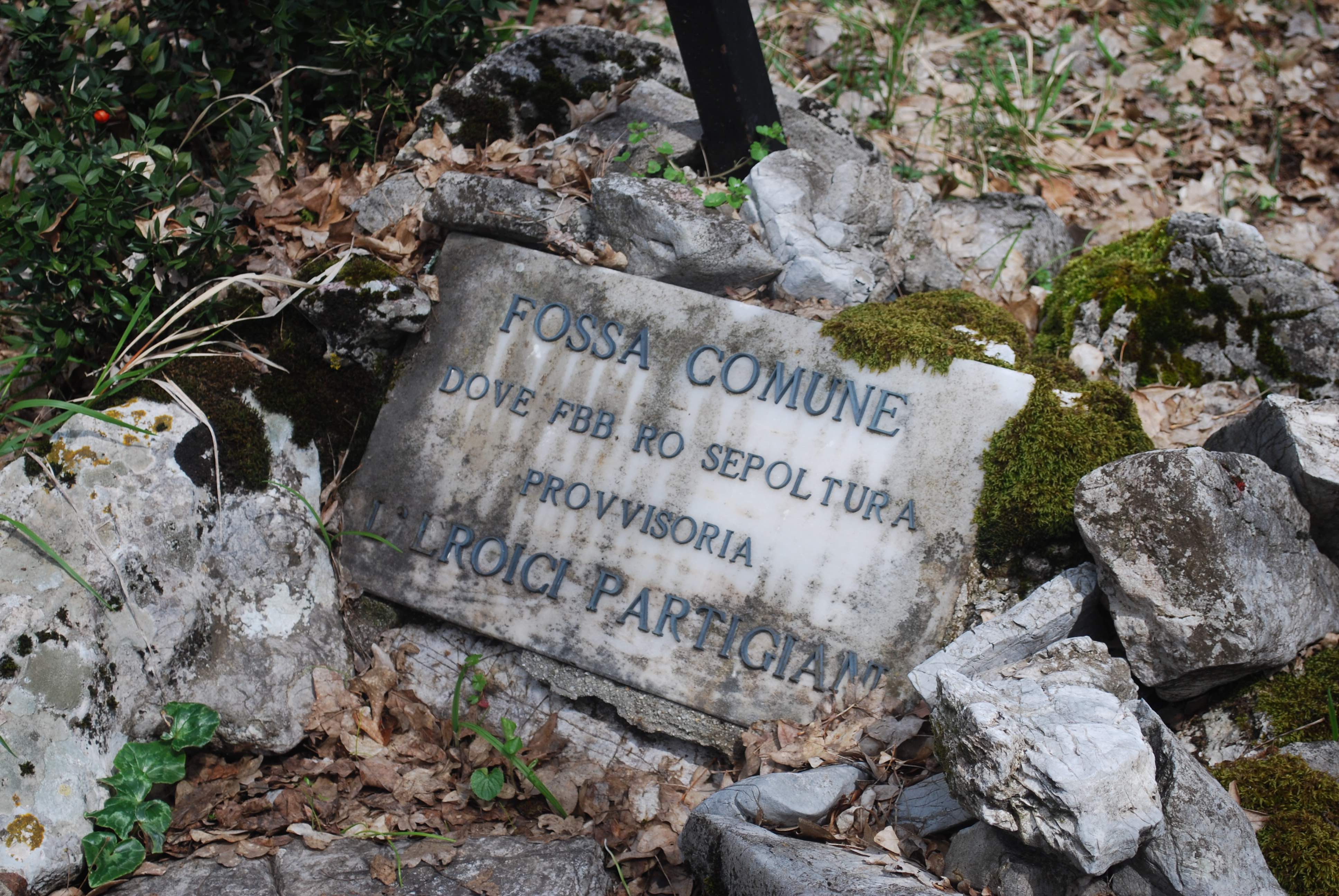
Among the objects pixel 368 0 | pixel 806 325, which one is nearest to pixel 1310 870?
pixel 806 325

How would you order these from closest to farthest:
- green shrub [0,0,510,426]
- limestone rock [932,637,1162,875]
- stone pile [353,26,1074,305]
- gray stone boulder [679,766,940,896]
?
limestone rock [932,637,1162,875] → gray stone boulder [679,766,940,896] → green shrub [0,0,510,426] → stone pile [353,26,1074,305]

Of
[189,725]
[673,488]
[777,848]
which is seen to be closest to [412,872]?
[189,725]

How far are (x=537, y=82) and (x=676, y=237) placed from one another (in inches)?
55.3

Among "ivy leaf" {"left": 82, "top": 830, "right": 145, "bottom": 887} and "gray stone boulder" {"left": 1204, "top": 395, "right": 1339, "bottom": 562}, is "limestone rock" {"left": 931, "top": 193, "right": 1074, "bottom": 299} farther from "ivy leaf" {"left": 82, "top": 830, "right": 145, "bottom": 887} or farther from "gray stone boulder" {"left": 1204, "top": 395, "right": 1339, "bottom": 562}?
"ivy leaf" {"left": 82, "top": 830, "right": 145, "bottom": 887}

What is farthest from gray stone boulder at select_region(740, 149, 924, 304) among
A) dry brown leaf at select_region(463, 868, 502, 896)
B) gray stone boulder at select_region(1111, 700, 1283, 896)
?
dry brown leaf at select_region(463, 868, 502, 896)

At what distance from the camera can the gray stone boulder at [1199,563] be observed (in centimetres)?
270

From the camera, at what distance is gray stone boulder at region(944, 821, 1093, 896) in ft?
7.41

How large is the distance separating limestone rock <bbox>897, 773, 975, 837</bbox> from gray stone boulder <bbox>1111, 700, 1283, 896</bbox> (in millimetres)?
442

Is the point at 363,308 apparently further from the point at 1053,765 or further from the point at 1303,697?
the point at 1303,697

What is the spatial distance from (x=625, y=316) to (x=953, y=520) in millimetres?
→ 1433

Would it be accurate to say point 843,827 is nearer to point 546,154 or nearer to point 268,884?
point 268,884

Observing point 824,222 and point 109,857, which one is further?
point 824,222

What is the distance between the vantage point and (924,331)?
337 cm

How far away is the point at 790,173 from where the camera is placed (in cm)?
389
